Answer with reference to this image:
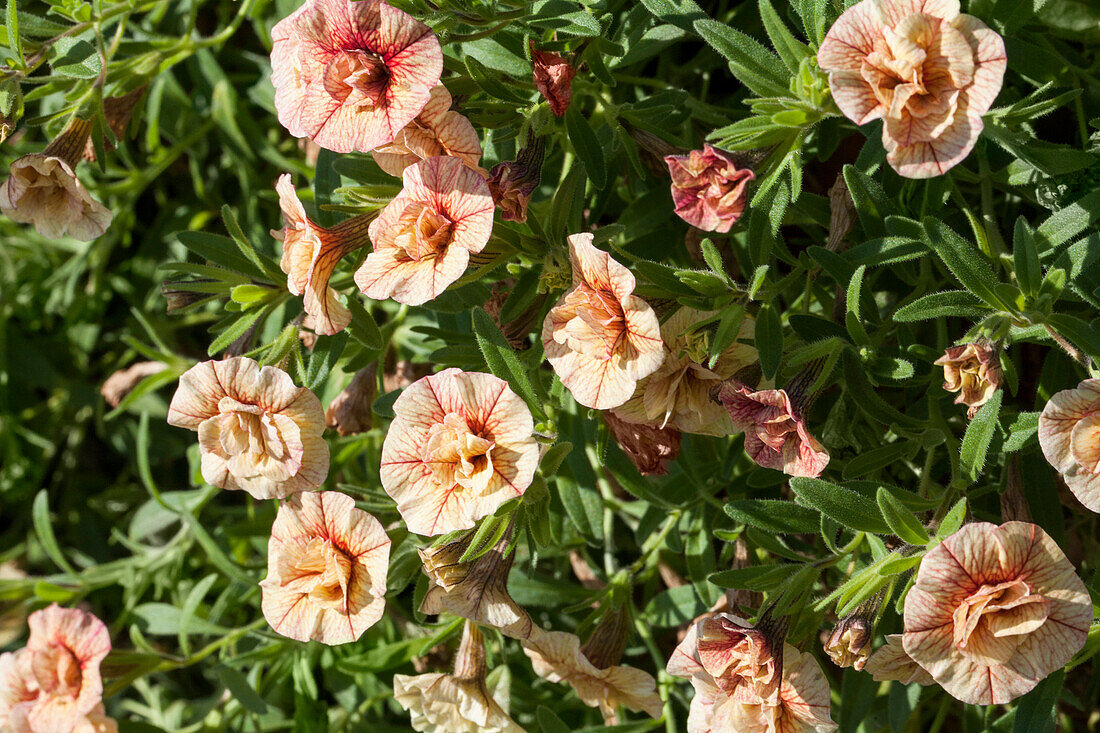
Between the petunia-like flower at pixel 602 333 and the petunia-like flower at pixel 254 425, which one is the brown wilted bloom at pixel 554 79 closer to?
the petunia-like flower at pixel 602 333

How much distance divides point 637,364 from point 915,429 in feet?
1.51

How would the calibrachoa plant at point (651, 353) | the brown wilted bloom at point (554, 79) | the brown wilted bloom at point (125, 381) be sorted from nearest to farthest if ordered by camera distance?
1. the calibrachoa plant at point (651, 353)
2. the brown wilted bloom at point (554, 79)
3. the brown wilted bloom at point (125, 381)

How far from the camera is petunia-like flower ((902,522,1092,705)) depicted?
1127 mm

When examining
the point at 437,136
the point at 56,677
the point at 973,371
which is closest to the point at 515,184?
the point at 437,136

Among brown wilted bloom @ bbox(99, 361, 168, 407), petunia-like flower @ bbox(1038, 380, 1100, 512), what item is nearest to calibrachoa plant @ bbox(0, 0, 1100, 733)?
petunia-like flower @ bbox(1038, 380, 1100, 512)

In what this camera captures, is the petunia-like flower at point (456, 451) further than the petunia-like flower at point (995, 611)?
Yes

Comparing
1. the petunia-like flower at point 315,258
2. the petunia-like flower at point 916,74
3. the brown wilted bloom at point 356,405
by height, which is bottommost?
the brown wilted bloom at point 356,405

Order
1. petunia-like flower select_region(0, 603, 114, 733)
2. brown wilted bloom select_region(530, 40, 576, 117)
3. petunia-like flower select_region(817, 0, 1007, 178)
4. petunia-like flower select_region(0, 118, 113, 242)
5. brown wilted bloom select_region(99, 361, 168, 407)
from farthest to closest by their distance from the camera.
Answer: brown wilted bloom select_region(99, 361, 168, 407) < petunia-like flower select_region(0, 603, 114, 733) < petunia-like flower select_region(0, 118, 113, 242) < brown wilted bloom select_region(530, 40, 576, 117) < petunia-like flower select_region(817, 0, 1007, 178)

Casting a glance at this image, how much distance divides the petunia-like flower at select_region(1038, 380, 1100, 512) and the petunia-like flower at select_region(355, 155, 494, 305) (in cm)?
70

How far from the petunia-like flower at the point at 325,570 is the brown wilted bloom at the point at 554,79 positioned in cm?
62

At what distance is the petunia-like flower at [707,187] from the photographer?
1.21 m

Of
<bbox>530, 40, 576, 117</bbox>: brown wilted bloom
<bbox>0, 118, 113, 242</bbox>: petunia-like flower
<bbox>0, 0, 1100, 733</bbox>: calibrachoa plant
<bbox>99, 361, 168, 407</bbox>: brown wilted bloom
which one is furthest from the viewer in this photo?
<bbox>99, 361, 168, 407</bbox>: brown wilted bloom

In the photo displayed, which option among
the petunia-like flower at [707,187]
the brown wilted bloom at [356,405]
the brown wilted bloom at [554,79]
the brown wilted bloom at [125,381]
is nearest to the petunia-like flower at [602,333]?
the petunia-like flower at [707,187]

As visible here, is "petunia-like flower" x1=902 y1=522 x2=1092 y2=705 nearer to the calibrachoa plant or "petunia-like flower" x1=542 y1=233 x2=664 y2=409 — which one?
the calibrachoa plant
